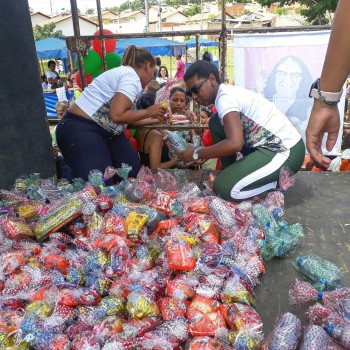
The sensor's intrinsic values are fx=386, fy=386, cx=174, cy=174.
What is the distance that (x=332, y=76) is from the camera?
5.11 ft

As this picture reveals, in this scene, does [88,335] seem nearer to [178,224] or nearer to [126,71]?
[178,224]

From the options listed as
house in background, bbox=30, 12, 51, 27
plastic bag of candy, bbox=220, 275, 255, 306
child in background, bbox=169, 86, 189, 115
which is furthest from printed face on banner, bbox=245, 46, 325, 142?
house in background, bbox=30, 12, 51, 27

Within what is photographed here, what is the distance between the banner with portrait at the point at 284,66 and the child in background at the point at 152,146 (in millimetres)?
1053

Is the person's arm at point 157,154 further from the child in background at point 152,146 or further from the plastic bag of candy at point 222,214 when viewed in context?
the plastic bag of candy at point 222,214

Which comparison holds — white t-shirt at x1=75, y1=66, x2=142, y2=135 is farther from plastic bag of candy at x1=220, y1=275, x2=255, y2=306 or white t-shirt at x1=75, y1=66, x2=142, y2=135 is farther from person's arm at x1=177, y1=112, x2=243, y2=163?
plastic bag of candy at x1=220, y1=275, x2=255, y2=306

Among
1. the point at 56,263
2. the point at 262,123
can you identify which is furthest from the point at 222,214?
the point at 56,263

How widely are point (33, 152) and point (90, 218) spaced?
1205 mm

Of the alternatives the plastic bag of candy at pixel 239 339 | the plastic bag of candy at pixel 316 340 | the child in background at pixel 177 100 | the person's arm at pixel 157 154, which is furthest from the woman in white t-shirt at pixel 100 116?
the plastic bag of candy at pixel 316 340

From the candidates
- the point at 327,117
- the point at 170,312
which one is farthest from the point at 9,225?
the point at 327,117

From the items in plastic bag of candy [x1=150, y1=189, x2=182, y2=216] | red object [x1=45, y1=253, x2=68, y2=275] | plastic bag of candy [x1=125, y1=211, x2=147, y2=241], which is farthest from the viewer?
plastic bag of candy [x1=150, y1=189, x2=182, y2=216]

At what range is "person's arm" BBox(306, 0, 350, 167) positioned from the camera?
4.70 feet

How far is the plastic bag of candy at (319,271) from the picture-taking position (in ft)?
6.71

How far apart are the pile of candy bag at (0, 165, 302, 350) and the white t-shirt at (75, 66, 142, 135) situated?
0.57 metres

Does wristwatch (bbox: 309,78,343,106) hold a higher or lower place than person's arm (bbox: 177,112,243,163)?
higher
